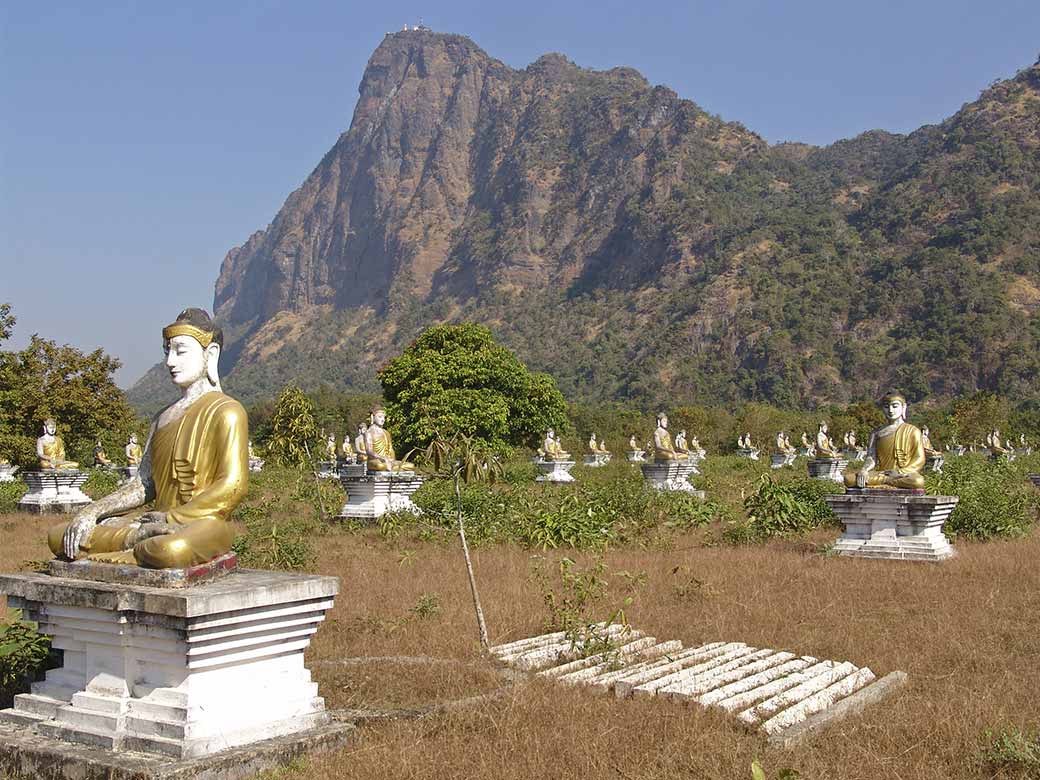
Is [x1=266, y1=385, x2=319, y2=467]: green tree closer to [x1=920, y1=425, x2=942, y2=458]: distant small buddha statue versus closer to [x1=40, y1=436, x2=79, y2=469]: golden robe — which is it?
[x1=40, y1=436, x2=79, y2=469]: golden robe

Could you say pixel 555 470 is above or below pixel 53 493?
below

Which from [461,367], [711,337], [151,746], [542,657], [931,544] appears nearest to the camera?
[151,746]

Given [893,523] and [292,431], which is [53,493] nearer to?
[893,523]

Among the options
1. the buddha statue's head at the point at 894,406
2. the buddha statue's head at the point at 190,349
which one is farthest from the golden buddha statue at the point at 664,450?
the buddha statue's head at the point at 190,349

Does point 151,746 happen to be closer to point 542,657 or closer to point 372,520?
point 542,657

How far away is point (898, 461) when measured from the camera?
14.5m

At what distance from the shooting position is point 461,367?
41.2 m

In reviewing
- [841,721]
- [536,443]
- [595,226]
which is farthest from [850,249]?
[841,721]

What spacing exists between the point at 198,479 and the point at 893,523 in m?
10.4

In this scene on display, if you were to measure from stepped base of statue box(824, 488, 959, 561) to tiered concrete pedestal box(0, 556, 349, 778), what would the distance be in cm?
978

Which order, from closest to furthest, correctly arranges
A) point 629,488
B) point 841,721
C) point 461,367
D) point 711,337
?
point 841,721 → point 629,488 → point 461,367 → point 711,337

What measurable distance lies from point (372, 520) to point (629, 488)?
16.5ft

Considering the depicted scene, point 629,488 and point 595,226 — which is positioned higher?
point 595,226

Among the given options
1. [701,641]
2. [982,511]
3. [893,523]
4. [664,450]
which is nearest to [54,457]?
[664,450]
